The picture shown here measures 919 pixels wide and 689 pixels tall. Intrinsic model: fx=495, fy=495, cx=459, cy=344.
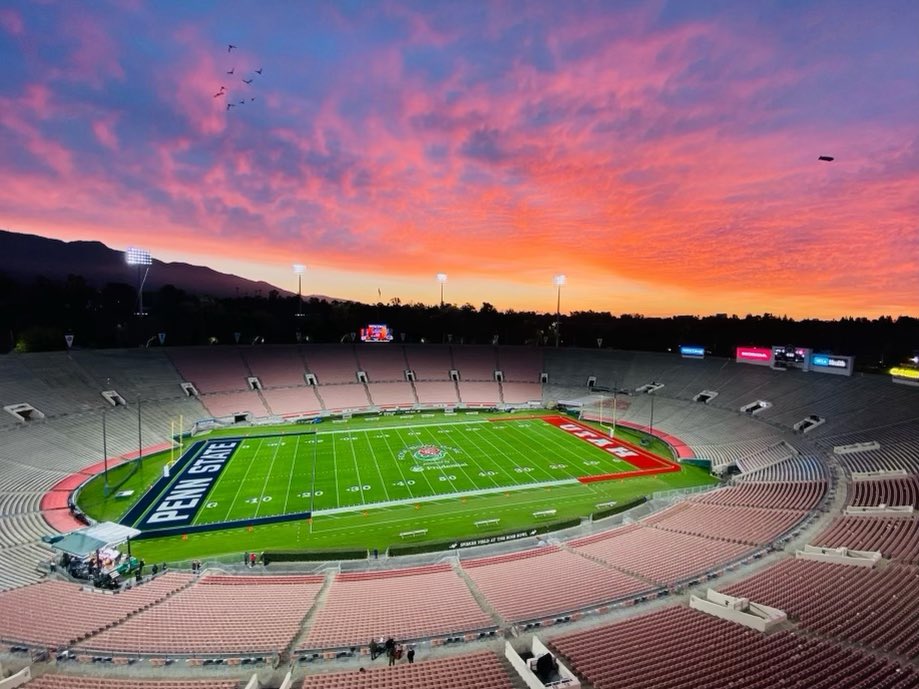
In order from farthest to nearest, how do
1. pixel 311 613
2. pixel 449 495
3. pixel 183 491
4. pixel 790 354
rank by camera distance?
pixel 790 354 → pixel 449 495 → pixel 183 491 → pixel 311 613

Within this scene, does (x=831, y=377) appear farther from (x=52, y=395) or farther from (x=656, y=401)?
(x=52, y=395)

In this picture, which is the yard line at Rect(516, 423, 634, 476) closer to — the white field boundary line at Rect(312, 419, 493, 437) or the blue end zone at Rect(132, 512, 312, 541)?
the white field boundary line at Rect(312, 419, 493, 437)

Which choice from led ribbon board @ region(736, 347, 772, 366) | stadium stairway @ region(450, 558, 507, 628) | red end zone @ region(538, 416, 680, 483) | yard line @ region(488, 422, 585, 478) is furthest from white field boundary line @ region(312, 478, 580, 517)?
led ribbon board @ region(736, 347, 772, 366)

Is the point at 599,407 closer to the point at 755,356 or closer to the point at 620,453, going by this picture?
the point at 620,453

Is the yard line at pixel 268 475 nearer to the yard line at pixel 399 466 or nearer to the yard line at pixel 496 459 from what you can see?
the yard line at pixel 399 466

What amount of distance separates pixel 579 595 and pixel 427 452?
21.9m

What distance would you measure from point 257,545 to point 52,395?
91.5 ft

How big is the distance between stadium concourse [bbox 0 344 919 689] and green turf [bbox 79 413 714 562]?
3045 mm

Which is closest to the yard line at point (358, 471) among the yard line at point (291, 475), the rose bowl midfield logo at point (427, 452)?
the rose bowl midfield logo at point (427, 452)

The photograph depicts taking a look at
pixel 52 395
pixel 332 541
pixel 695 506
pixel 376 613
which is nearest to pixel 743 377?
pixel 695 506

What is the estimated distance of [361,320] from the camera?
90.5m

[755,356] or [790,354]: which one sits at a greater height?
[790,354]

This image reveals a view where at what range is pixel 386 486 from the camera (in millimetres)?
29734

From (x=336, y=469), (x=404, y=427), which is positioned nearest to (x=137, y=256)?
(x=404, y=427)
